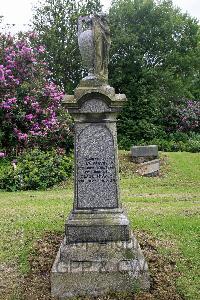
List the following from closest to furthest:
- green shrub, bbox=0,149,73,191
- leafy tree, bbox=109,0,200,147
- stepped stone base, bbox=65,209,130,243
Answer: stepped stone base, bbox=65,209,130,243 → green shrub, bbox=0,149,73,191 → leafy tree, bbox=109,0,200,147

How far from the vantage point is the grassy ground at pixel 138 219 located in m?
6.27

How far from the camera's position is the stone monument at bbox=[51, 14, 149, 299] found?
5750 mm

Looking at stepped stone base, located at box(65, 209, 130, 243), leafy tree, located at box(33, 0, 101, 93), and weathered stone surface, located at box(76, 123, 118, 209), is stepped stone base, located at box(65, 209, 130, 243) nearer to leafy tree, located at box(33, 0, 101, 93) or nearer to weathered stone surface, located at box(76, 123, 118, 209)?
weathered stone surface, located at box(76, 123, 118, 209)

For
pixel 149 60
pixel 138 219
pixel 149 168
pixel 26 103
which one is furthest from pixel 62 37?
pixel 138 219

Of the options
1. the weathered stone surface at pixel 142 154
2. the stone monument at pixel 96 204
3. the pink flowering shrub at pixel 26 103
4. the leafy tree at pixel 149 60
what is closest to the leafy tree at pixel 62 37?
the leafy tree at pixel 149 60

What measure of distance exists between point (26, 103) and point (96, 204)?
38.4 ft

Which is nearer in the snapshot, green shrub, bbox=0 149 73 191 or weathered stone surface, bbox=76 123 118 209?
weathered stone surface, bbox=76 123 118 209

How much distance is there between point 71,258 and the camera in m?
5.89

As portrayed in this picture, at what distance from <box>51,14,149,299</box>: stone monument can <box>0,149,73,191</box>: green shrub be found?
773cm

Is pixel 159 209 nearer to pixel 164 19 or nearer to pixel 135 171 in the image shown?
pixel 135 171

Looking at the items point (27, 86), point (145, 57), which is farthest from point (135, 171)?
point (145, 57)

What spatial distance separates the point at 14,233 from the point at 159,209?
10.8 ft

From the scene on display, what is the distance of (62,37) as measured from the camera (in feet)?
88.8

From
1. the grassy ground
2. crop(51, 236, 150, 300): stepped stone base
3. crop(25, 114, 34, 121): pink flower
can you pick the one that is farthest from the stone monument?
crop(25, 114, 34, 121): pink flower
